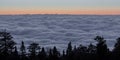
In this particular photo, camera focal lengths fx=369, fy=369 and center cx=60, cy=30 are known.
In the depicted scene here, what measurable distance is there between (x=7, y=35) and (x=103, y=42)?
18.2 feet

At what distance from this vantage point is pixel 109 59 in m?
19.4

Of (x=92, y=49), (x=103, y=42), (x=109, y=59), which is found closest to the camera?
(x=109, y=59)

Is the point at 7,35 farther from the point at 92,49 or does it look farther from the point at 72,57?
the point at 92,49

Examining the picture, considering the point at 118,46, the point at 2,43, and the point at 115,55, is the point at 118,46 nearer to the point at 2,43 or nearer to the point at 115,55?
the point at 115,55

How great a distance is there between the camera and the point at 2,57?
19875mm

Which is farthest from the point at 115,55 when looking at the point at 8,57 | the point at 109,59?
the point at 8,57

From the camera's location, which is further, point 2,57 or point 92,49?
point 92,49

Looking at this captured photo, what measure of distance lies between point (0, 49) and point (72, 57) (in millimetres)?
4119

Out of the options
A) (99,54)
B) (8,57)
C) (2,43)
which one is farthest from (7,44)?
(99,54)

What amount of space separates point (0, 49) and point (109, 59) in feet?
20.3

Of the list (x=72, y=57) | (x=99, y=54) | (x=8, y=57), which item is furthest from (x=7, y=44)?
(x=99, y=54)

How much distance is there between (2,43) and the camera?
21250 millimetres

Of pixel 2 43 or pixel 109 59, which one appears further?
pixel 2 43

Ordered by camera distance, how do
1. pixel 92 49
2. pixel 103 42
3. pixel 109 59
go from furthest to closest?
1. pixel 92 49
2. pixel 103 42
3. pixel 109 59
